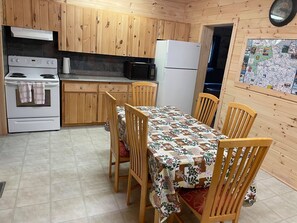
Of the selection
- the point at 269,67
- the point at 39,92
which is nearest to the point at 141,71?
the point at 39,92

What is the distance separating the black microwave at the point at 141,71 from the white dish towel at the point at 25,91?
1719mm

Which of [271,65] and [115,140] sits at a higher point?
[271,65]

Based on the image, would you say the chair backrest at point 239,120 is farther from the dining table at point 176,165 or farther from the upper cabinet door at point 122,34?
the upper cabinet door at point 122,34

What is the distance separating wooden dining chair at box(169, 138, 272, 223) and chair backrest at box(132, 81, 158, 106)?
5.52 feet

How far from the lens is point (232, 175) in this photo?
55.4 inches

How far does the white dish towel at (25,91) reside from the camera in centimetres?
323

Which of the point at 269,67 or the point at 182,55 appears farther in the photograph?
the point at 182,55

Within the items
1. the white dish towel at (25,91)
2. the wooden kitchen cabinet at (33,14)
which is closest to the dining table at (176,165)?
the white dish towel at (25,91)

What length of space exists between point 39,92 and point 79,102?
0.65m

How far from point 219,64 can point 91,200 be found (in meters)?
5.58

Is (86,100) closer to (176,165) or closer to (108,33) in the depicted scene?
(108,33)

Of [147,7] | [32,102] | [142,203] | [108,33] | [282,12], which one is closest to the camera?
[142,203]

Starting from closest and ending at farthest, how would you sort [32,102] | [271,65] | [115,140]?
[115,140], [271,65], [32,102]

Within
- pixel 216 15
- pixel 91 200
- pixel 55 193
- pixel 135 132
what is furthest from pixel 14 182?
pixel 216 15
